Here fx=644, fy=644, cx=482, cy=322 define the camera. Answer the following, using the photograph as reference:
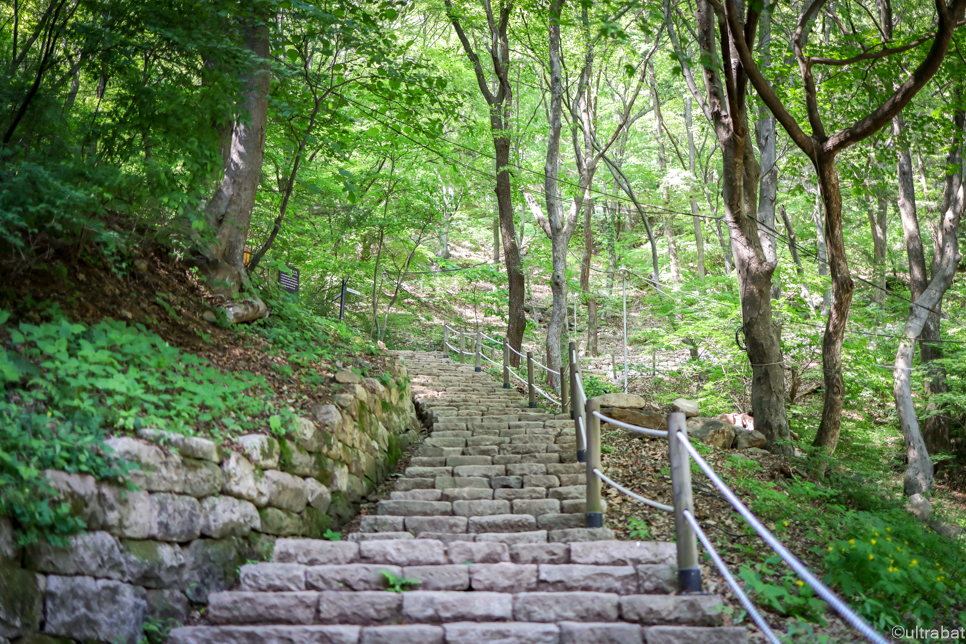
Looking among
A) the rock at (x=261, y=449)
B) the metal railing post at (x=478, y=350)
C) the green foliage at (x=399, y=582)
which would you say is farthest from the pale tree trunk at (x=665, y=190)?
the green foliage at (x=399, y=582)

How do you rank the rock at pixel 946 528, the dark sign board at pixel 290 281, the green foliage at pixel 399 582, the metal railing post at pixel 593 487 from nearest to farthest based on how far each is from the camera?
the green foliage at pixel 399 582, the metal railing post at pixel 593 487, the rock at pixel 946 528, the dark sign board at pixel 290 281

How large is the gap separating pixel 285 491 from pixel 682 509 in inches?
112

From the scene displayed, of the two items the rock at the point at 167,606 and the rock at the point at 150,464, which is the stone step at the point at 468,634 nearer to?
the rock at the point at 167,606

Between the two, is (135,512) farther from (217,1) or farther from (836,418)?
(836,418)

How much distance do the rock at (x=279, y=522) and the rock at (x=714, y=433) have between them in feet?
16.3

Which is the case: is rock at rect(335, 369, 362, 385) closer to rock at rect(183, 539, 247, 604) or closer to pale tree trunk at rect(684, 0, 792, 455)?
rock at rect(183, 539, 247, 604)

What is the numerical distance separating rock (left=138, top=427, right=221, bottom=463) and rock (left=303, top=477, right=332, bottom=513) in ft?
3.35

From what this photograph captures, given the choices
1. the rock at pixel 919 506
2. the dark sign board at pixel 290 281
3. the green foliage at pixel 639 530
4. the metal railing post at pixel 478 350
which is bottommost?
the rock at pixel 919 506

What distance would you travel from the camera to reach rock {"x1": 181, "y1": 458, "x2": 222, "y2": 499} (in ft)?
12.7

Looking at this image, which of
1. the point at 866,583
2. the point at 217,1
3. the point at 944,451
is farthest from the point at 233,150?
the point at 944,451

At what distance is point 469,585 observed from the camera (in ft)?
12.5

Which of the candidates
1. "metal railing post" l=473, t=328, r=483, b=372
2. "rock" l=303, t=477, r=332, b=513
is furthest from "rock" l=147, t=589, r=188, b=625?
"metal railing post" l=473, t=328, r=483, b=372

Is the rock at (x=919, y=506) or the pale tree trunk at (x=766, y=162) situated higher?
the pale tree trunk at (x=766, y=162)

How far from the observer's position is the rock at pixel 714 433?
7.79 m
